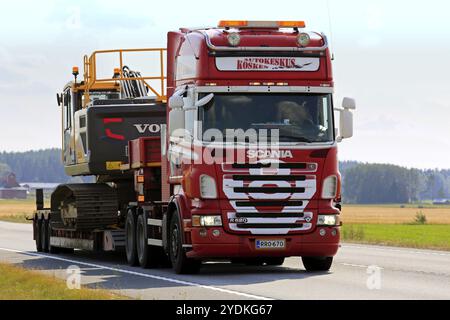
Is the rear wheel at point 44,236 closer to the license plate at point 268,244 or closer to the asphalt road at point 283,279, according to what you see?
the asphalt road at point 283,279

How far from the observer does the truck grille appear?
19.7m

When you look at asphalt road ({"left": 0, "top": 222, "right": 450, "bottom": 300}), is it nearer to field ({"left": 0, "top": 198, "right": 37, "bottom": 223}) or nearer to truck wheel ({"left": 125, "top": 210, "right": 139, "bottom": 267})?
truck wheel ({"left": 125, "top": 210, "right": 139, "bottom": 267})

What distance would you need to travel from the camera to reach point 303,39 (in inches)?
795

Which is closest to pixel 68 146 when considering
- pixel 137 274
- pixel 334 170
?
pixel 137 274

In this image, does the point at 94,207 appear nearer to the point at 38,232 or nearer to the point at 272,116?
the point at 38,232

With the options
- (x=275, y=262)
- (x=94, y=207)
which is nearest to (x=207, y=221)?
(x=275, y=262)

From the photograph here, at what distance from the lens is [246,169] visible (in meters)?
19.7

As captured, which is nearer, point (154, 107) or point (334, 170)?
point (334, 170)

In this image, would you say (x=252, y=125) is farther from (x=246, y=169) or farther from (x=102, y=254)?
(x=102, y=254)

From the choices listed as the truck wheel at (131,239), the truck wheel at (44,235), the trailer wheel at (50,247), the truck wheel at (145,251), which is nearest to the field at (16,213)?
the truck wheel at (44,235)

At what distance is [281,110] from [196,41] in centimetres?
187

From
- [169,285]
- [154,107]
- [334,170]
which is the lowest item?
[169,285]

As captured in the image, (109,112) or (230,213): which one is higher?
(109,112)

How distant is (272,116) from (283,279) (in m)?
2.71
